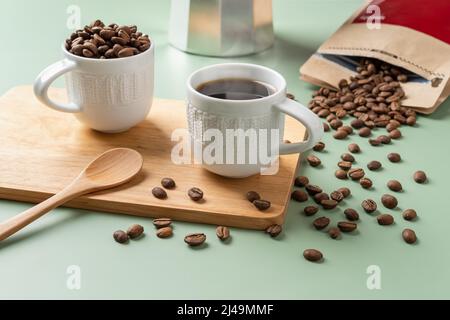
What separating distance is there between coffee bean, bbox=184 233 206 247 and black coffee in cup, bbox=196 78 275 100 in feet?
0.55

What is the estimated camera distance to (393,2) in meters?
1.15

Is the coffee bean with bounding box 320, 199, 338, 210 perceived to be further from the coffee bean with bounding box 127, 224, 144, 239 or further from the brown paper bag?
the brown paper bag

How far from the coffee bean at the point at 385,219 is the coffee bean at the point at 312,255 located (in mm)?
93

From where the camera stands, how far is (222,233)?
27.7 inches

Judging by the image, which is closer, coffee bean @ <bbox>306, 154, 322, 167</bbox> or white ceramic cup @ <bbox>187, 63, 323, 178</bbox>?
white ceramic cup @ <bbox>187, 63, 323, 178</bbox>

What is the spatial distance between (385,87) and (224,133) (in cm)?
38

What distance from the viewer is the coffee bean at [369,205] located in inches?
29.5

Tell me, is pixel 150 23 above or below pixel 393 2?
below

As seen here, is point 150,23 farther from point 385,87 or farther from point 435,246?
point 435,246

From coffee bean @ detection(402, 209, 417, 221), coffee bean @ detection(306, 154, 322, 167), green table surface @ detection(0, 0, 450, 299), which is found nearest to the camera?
green table surface @ detection(0, 0, 450, 299)

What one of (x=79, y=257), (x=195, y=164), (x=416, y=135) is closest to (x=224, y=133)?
(x=195, y=164)

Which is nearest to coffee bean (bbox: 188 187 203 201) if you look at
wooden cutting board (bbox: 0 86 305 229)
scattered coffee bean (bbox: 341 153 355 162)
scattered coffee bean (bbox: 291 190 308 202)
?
wooden cutting board (bbox: 0 86 305 229)

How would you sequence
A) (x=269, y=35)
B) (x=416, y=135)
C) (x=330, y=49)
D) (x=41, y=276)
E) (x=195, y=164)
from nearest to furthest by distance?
1. (x=41, y=276)
2. (x=195, y=164)
3. (x=416, y=135)
4. (x=330, y=49)
5. (x=269, y=35)

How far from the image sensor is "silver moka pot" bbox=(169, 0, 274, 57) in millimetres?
1121
